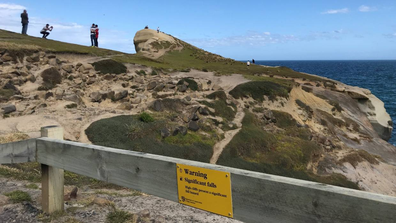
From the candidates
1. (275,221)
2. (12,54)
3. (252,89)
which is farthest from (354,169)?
(12,54)

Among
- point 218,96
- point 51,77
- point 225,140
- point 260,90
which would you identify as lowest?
point 225,140

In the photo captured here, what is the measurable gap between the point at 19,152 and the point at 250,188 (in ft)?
14.4

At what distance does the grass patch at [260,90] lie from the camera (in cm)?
2526

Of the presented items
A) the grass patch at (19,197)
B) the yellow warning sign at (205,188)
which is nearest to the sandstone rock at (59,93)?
the grass patch at (19,197)

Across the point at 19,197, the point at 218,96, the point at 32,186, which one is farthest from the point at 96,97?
the point at 19,197

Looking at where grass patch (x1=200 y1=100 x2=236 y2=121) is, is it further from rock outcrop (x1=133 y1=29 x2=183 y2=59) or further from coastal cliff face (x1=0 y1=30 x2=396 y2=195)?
rock outcrop (x1=133 y1=29 x2=183 y2=59)

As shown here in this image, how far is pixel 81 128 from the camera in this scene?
15.6m

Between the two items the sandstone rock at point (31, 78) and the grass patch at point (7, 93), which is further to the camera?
the sandstone rock at point (31, 78)

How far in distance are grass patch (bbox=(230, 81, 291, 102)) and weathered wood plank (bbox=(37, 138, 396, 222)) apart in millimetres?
20857

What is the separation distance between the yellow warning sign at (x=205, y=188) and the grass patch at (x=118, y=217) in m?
2.27

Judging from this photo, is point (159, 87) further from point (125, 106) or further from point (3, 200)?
point (3, 200)

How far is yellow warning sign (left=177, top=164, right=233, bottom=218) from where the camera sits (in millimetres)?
3141

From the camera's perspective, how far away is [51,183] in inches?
195

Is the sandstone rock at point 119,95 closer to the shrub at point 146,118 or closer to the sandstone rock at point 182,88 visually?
→ the sandstone rock at point 182,88
